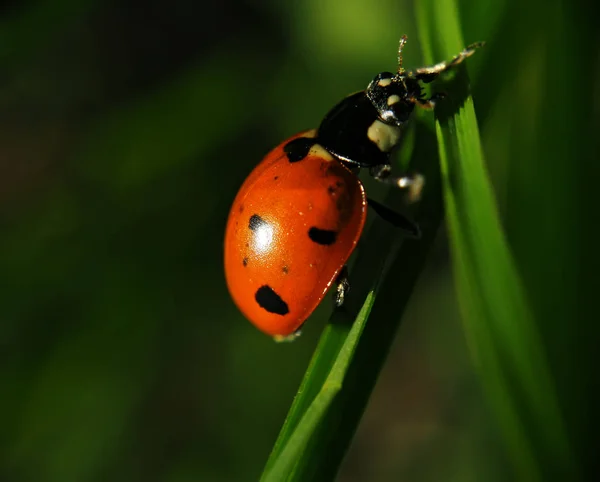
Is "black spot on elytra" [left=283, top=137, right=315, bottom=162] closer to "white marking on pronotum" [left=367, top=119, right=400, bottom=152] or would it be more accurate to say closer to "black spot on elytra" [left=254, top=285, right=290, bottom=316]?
"white marking on pronotum" [left=367, top=119, right=400, bottom=152]

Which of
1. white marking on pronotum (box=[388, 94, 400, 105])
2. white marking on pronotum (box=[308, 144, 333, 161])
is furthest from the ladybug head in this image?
white marking on pronotum (box=[308, 144, 333, 161])

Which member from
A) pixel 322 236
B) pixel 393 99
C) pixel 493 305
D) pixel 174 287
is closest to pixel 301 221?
pixel 322 236

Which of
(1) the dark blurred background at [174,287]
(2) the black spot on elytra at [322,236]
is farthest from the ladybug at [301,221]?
(1) the dark blurred background at [174,287]

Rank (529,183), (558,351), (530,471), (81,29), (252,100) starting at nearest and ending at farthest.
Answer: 1. (530,471)
2. (558,351)
3. (529,183)
4. (252,100)
5. (81,29)

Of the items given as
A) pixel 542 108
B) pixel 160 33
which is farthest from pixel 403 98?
pixel 160 33

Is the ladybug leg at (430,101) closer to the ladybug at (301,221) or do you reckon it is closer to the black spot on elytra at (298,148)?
the ladybug at (301,221)

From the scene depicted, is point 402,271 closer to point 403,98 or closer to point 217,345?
point 403,98

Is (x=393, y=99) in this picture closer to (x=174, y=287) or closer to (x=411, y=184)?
(x=411, y=184)
